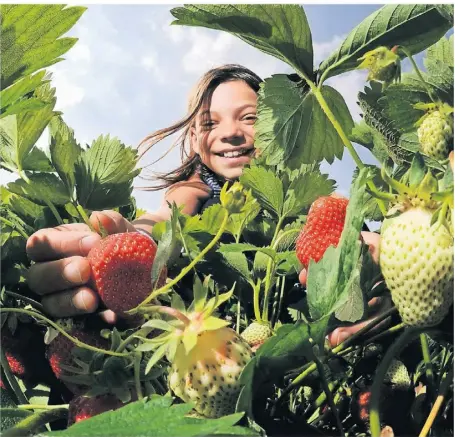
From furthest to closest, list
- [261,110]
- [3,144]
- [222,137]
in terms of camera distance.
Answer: [222,137]
[3,144]
[261,110]

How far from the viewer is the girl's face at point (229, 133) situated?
1280 millimetres

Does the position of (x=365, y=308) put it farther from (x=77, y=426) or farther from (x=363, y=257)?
(x=77, y=426)

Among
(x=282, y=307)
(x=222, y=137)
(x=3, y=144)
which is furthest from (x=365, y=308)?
(x=222, y=137)

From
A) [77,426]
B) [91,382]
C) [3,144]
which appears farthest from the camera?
[3,144]

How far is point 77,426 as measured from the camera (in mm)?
332

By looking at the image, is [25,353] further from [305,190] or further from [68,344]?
[305,190]

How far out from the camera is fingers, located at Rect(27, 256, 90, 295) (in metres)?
0.53

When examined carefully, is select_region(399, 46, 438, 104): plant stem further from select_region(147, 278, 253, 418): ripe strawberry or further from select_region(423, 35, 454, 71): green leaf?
select_region(147, 278, 253, 418): ripe strawberry

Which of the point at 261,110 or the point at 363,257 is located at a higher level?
the point at 261,110

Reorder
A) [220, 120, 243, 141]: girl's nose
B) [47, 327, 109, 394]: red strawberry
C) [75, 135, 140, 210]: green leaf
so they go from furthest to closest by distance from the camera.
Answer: [220, 120, 243, 141]: girl's nose < [75, 135, 140, 210]: green leaf < [47, 327, 109, 394]: red strawberry

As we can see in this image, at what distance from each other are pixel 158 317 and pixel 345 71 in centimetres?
25

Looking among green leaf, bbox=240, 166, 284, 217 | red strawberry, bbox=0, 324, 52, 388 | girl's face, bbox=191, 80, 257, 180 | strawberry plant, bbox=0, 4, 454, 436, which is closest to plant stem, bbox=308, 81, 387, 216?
strawberry plant, bbox=0, 4, 454, 436

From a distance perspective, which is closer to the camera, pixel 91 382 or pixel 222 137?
pixel 91 382

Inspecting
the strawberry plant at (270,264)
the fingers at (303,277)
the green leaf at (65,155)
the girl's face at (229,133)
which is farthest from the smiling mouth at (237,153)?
the fingers at (303,277)
